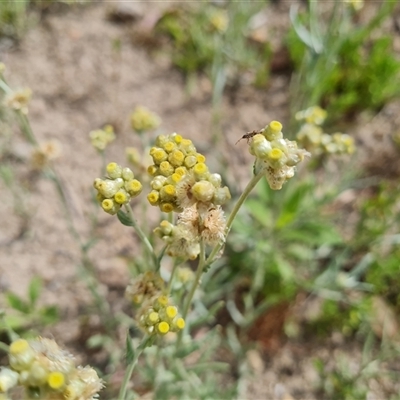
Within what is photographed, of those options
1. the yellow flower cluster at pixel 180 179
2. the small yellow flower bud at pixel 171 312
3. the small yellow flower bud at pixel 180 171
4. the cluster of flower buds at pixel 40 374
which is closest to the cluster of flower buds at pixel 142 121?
the yellow flower cluster at pixel 180 179

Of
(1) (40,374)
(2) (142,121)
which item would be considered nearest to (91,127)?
(2) (142,121)

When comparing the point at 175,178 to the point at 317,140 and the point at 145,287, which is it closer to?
the point at 145,287

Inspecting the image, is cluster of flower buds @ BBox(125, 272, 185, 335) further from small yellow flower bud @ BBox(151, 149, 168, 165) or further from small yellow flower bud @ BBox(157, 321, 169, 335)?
small yellow flower bud @ BBox(151, 149, 168, 165)

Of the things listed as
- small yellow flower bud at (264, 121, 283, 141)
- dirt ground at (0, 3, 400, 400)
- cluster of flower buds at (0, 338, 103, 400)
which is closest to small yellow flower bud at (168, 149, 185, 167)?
small yellow flower bud at (264, 121, 283, 141)

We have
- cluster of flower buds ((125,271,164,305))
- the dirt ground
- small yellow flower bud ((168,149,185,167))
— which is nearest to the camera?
small yellow flower bud ((168,149,185,167))

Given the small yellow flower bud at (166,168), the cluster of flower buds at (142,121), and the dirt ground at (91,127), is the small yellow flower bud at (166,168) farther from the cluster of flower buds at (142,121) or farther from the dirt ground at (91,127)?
the dirt ground at (91,127)
